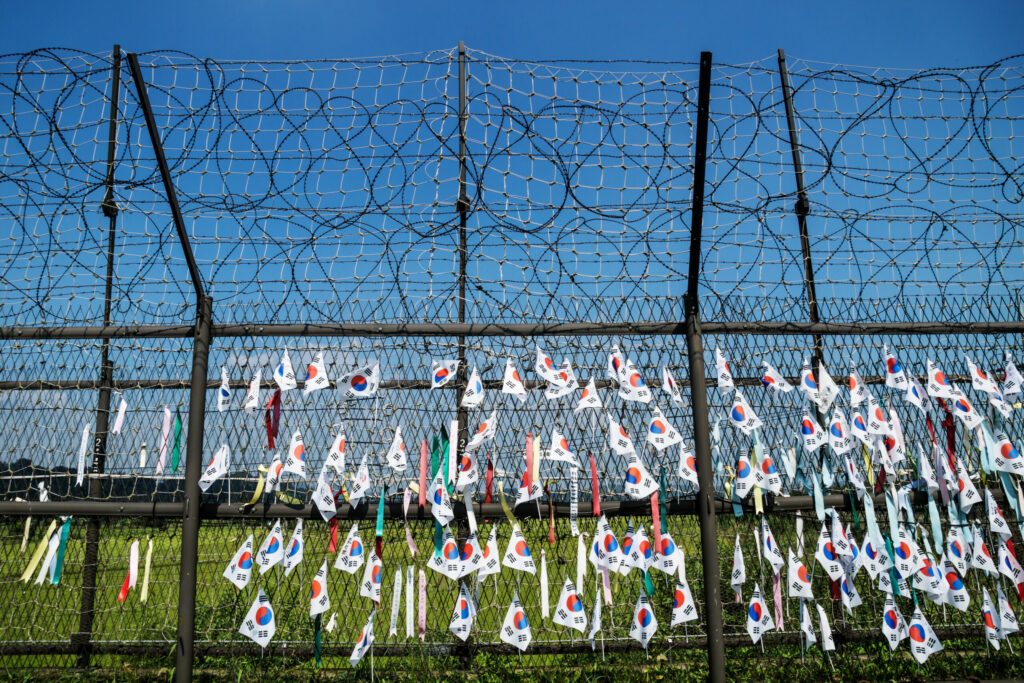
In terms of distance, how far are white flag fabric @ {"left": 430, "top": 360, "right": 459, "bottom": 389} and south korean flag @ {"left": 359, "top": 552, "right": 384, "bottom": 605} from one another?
34.9 inches

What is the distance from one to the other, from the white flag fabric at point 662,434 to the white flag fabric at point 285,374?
1.76 m

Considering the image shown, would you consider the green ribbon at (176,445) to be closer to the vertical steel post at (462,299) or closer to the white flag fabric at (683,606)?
the vertical steel post at (462,299)

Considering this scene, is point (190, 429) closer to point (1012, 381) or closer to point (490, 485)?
point (490, 485)

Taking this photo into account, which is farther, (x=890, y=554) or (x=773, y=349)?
(x=773, y=349)

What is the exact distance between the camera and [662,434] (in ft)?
11.8

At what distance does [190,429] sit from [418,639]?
1669 mm

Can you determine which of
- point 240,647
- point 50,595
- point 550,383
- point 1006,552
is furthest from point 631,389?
point 50,595

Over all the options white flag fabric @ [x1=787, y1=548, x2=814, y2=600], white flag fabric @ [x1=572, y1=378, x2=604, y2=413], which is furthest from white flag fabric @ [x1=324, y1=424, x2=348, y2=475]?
white flag fabric @ [x1=787, y1=548, x2=814, y2=600]

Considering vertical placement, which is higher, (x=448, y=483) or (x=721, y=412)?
(x=721, y=412)

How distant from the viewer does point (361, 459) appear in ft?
12.4

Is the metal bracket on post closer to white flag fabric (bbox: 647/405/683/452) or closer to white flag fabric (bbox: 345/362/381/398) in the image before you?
white flag fabric (bbox: 345/362/381/398)

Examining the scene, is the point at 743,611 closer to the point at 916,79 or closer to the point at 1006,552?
the point at 1006,552

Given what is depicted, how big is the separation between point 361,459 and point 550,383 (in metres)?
1.05

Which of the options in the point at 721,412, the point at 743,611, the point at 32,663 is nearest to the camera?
the point at 721,412
